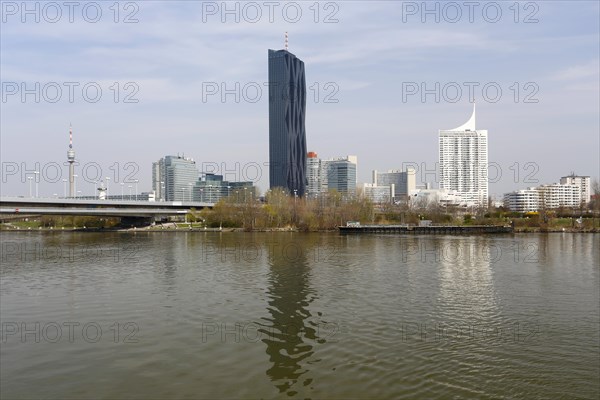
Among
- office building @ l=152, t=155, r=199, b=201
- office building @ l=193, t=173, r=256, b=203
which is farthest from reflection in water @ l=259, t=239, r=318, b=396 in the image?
office building @ l=152, t=155, r=199, b=201

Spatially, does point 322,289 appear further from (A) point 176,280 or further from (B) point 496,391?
(B) point 496,391

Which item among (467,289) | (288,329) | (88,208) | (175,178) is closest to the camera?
(288,329)

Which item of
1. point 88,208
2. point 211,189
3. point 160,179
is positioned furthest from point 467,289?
point 160,179

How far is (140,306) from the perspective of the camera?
18.9 m

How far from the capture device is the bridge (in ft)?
301

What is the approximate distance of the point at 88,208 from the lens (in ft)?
335

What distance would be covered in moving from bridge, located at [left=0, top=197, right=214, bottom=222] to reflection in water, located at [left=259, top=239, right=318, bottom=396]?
78.7 meters

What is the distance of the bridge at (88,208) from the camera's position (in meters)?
91.8

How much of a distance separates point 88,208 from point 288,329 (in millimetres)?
96928

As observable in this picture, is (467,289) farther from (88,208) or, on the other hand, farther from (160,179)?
(160,179)

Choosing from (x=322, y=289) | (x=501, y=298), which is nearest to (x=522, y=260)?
(x=501, y=298)

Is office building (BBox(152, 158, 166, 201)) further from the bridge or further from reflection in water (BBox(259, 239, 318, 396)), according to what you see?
reflection in water (BBox(259, 239, 318, 396))

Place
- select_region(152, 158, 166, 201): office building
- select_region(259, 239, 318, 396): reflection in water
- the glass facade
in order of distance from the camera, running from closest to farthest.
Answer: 1. select_region(259, 239, 318, 396): reflection in water
2. the glass facade
3. select_region(152, 158, 166, 201): office building

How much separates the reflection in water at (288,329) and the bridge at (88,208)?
7868cm
